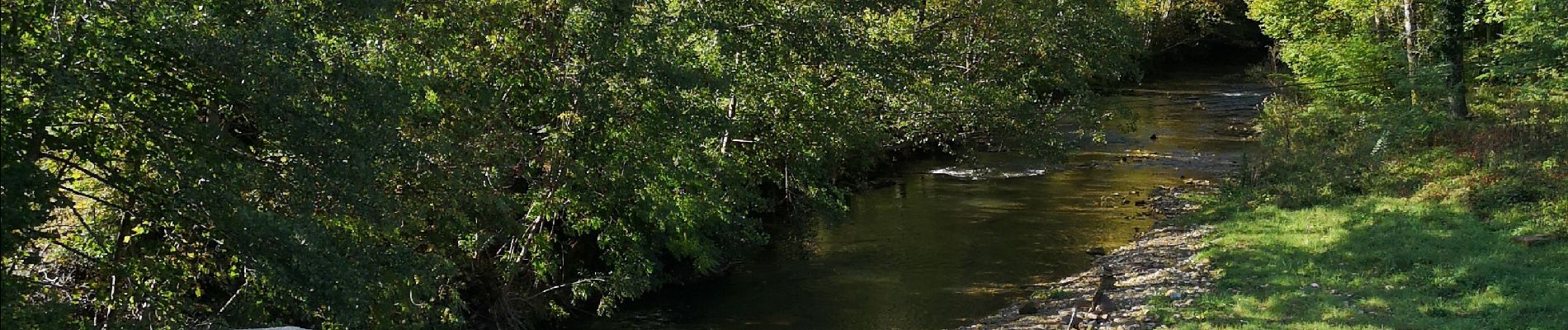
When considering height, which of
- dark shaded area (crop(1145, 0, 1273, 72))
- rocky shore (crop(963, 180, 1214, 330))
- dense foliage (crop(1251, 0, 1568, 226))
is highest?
dark shaded area (crop(1145, 0, 1273, 72))

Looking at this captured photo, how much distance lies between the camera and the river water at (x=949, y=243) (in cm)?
2006

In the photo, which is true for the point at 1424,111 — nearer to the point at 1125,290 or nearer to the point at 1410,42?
the point at 1410,42

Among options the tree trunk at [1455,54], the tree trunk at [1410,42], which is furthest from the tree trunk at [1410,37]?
the tree trunk at [1455,54]

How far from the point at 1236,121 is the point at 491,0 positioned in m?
33.5

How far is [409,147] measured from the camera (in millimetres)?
12898

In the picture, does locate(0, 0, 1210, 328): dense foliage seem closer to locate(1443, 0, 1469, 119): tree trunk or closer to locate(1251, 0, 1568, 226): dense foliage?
locate(1251, 0, 1568, 226): dense foliage

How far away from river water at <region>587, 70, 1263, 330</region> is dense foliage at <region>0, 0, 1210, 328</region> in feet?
3.18

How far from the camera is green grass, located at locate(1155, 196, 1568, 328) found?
15.1 meters

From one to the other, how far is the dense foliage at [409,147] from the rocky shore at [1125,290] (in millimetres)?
4789

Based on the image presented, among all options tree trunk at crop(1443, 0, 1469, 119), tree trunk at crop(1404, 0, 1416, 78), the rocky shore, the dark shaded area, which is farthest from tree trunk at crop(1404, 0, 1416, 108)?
the dark shaded area

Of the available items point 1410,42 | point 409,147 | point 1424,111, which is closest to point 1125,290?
point 1424,111

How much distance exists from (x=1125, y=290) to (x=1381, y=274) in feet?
11.8

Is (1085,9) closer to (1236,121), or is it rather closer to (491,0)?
(1236,121)

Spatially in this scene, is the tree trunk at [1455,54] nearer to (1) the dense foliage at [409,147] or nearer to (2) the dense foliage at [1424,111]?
(2) the dense foliage at [1424,111]
